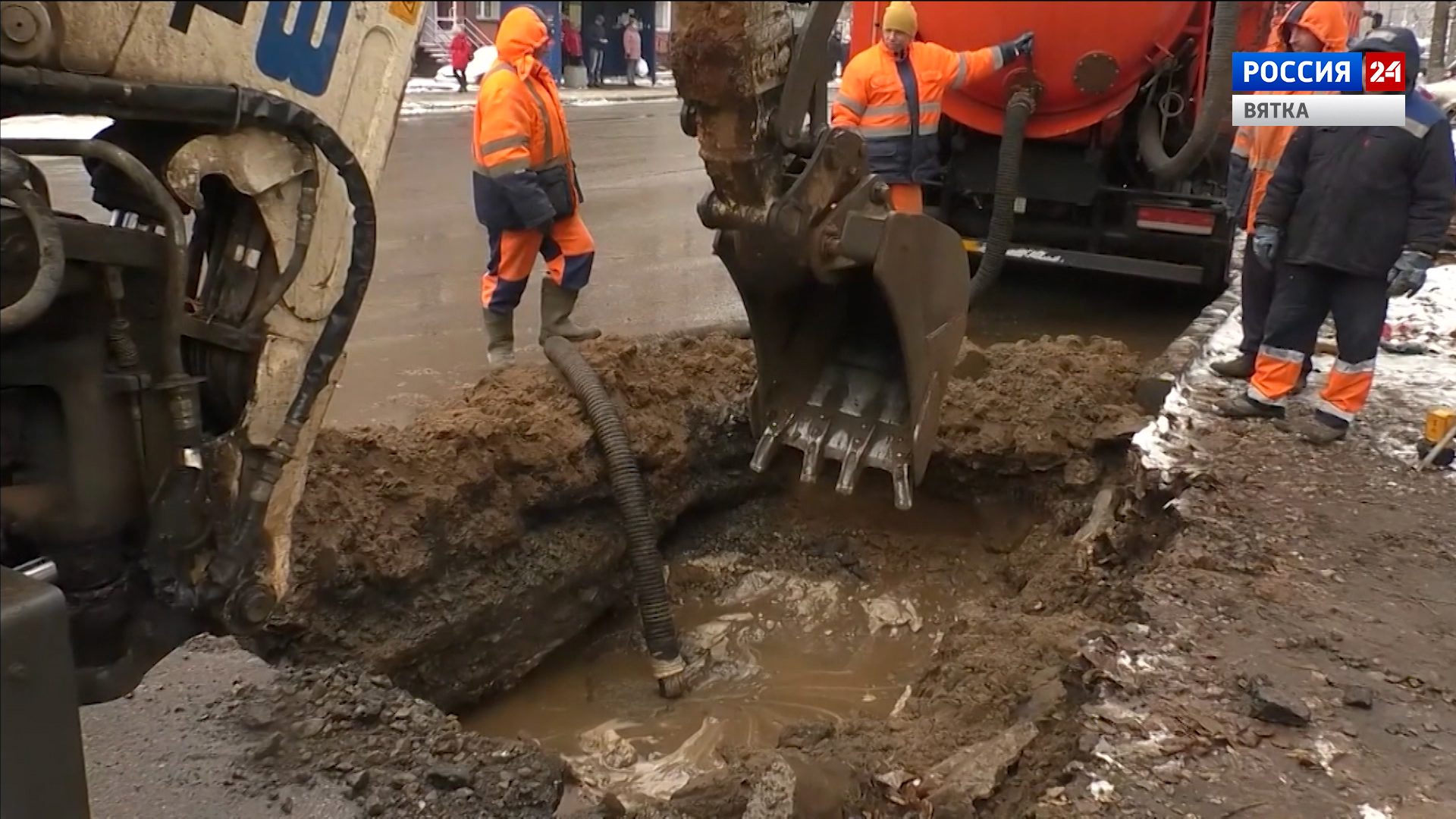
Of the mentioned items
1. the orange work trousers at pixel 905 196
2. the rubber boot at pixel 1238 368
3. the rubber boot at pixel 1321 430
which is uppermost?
the orange work trousers at pixel 905 196

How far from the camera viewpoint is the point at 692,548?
550cm

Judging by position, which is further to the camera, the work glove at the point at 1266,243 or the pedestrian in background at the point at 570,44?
the pedestrian in background at the point at 570,44

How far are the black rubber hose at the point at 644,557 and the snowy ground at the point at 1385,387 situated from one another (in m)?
2.07

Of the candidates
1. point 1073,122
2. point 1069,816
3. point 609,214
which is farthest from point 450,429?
point 609,214

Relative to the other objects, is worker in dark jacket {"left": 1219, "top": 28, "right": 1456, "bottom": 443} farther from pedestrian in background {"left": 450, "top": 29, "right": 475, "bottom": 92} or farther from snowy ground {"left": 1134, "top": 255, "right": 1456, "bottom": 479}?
pedestrian in background {"left": 450, "top": 29, "right": 475, "bottom": 92}

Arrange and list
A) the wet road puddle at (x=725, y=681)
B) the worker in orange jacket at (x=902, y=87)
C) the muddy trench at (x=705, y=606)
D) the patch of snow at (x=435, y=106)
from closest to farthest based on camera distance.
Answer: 1. the muddy trench at (x=705, y=606)
2. the wet road puddle at (x=725, y=681)
3. the worker in orange jacket at (x=902, y=87)
4. the patch of snow at (x=435, y=106)

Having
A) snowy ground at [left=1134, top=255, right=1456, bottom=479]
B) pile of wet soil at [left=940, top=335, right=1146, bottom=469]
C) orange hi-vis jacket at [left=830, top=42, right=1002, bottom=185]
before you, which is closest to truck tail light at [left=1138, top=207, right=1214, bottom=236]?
snowy ground at [left=1134, top=255, right=1456, bottom=479]

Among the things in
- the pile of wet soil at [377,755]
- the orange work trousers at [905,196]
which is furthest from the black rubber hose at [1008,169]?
the pile of wet soil at [377,755]

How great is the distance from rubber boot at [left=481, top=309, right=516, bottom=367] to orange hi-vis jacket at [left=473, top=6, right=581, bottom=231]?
0.52 metres

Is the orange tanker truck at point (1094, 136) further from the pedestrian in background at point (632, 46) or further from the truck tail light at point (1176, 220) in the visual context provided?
the pedestrian in background at point (632, 46)

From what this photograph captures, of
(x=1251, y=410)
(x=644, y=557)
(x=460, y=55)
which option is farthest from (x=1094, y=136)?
(x=460, y=55)

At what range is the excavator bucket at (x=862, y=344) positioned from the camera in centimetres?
341

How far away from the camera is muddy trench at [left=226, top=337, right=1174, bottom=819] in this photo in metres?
3.17

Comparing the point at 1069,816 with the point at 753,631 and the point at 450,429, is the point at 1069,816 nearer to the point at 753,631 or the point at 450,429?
the point at 753,631
